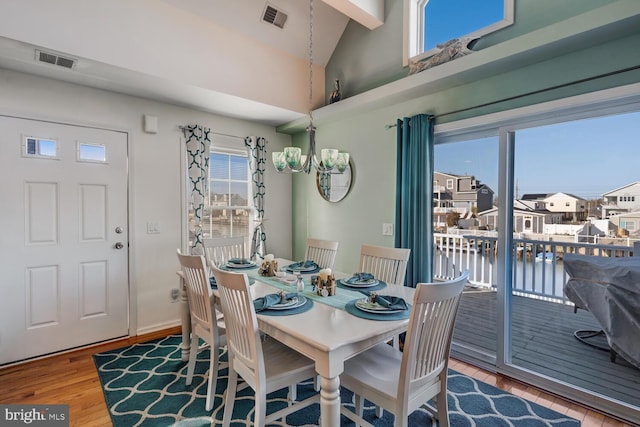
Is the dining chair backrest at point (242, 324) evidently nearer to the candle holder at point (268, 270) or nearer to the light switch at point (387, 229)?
the candle holder at point (268, 270)

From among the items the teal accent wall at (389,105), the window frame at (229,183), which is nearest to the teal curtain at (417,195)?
the teal accent wall at (389,105)

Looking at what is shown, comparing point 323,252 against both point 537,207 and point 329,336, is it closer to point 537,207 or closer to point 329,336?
point 329,336

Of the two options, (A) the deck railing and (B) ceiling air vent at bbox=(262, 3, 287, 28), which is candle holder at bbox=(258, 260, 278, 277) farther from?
(B) ceiling air vent at bbox=(262, 3, 287, 28)

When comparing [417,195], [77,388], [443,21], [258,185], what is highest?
[443,21]

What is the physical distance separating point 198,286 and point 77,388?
49.7 inches

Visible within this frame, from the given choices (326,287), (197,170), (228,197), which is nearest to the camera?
(326,287)

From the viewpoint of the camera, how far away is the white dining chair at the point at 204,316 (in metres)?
2.07

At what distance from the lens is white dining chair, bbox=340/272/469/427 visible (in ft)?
4.62

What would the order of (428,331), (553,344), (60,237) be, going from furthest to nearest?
(60,237), (553,344), (428,331)

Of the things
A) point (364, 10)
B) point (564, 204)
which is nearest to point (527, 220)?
point (564, 204)

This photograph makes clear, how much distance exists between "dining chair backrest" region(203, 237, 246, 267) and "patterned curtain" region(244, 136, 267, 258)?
2.18ft

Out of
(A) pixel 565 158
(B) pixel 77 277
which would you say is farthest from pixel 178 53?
(A) pixel 565 158

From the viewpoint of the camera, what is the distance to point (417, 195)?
2881 mm

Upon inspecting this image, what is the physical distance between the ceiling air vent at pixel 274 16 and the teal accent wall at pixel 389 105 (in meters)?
0.81
